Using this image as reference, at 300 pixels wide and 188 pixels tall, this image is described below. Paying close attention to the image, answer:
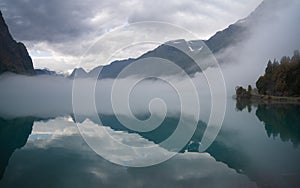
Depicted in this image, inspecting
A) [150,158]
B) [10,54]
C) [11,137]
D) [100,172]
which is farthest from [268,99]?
[10,54]

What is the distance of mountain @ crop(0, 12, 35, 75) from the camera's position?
513 ft

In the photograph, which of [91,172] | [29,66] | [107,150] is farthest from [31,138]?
[29,66]

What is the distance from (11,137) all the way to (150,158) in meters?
16.3

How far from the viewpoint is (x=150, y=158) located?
1959 centimetres

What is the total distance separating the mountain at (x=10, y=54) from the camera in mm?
156375

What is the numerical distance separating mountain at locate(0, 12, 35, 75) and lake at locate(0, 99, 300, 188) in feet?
458

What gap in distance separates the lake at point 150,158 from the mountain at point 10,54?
458 feet

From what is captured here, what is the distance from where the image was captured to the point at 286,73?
234ft

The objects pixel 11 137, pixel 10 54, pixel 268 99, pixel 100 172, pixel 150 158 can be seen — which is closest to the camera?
pixel 100 172

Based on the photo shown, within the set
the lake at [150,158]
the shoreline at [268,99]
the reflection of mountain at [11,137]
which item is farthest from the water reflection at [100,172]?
the shoreline at [268,99]

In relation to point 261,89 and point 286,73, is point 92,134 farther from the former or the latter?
point 261,89

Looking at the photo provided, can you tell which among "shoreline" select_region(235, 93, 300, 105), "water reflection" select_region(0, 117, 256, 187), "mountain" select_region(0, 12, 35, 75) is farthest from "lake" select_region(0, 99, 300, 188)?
"mountain" select_region(0, 12, 35, 75)

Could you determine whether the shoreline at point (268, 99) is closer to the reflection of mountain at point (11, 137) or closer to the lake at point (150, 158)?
the lake at point (150, 158)

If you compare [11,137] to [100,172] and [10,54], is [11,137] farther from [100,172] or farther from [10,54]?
[10,54]
